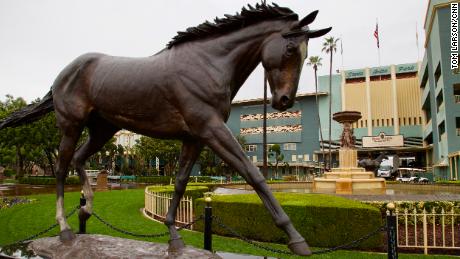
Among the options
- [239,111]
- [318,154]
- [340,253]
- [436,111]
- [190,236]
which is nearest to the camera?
[340,253]

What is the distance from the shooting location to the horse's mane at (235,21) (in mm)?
3160

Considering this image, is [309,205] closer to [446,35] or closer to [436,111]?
[446,35]

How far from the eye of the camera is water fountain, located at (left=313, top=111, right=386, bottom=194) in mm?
15336

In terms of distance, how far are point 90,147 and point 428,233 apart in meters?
8.50

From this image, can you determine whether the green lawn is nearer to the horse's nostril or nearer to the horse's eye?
the horse's nostril

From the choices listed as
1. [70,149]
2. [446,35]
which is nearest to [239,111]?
[446,35]

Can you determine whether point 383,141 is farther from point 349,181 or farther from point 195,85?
point 195,85

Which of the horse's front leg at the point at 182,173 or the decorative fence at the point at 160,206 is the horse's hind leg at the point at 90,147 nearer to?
the horse's front leg at the point at 182,173

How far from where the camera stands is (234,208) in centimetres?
905

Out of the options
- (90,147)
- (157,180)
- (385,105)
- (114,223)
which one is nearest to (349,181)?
(114,223)

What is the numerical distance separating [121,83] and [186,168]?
3.44 ft

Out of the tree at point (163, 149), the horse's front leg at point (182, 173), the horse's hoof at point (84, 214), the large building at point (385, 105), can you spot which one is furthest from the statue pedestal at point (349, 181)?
the large building at point (385, 105)

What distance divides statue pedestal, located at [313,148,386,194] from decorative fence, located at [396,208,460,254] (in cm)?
498

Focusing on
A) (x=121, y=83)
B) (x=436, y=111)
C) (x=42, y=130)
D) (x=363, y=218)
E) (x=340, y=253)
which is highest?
(x=436, y=111)
